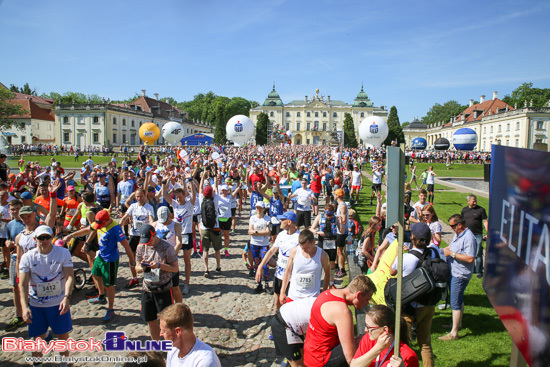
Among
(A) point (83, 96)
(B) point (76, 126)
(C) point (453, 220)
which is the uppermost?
(A) point (83, 96)

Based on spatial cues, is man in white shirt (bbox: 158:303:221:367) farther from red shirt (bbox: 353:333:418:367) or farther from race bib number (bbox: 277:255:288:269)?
race bib number (bbox: 277:255:288:269)

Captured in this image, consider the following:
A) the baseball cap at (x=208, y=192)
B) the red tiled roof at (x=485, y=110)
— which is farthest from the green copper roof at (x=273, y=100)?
the baseball cap at (x=208, y=192)

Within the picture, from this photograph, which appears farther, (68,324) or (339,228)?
(339,228)

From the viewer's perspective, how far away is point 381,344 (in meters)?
2.51

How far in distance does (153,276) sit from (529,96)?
101m

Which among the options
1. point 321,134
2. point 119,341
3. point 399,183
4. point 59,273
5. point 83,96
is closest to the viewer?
point 399,183

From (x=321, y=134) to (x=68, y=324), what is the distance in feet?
375

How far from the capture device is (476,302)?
5902mm

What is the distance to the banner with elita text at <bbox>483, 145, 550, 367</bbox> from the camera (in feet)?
5.31

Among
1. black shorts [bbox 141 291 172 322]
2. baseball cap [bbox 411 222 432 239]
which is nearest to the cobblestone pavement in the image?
black shorts [bbox 141 291 172 322]

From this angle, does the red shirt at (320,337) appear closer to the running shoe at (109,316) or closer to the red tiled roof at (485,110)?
the running shoe at (109,316)

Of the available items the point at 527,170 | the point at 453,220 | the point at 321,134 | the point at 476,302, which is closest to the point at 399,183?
the point at 527,170

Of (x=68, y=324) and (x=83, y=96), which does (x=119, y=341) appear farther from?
(x=83, y=96)

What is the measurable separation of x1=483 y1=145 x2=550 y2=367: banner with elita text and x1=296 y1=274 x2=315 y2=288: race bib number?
202cm
